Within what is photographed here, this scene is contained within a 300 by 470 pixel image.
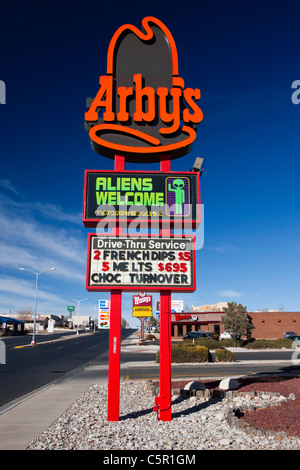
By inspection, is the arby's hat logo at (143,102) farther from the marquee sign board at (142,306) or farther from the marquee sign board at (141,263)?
the marquee sign board at (142,306)

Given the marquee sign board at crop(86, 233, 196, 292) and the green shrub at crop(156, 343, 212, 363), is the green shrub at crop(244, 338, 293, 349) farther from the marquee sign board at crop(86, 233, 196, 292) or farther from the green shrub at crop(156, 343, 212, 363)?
the marquee sign board at crop(86, 233, 196, 292)

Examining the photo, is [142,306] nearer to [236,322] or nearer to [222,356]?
[236,322]

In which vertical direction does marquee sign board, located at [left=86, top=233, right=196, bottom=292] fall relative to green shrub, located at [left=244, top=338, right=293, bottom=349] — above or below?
above

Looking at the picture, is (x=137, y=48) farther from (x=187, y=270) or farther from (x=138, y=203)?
(x=187, y=270)

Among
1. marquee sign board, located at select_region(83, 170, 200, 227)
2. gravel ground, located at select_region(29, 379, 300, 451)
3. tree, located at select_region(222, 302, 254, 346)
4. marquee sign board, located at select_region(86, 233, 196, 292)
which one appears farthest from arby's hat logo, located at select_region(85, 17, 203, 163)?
tree, located at select_region(222, 302, 254, 346)

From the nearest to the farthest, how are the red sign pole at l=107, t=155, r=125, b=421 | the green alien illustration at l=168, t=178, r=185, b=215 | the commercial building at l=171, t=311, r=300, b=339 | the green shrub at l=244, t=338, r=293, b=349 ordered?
the red sign pole at l=107, t=155, r=125, b=421 → the green alien illustration at l=168, t=178, r=185, b=215 → the green shrub at l=244, t=338, r=293, b=349 → the commercial building at l=171, t=311, r=300, b=339

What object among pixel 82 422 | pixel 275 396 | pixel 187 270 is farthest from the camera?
pixel 275 396

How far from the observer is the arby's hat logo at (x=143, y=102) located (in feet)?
39.0

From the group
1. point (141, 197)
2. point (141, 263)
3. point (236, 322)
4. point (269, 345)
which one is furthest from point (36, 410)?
point (269, 345)

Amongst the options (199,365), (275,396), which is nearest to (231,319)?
(199,365)

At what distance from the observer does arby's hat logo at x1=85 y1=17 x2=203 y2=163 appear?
11.9 metres

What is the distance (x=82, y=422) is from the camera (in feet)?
30.9

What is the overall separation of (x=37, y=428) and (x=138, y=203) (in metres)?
6.69

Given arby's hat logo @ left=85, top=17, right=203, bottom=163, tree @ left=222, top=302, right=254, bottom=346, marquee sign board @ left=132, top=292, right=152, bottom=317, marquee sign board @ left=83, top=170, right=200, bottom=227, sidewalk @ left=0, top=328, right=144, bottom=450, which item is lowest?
sidewalk @ left=0, top=328, right=144, bottom=450
